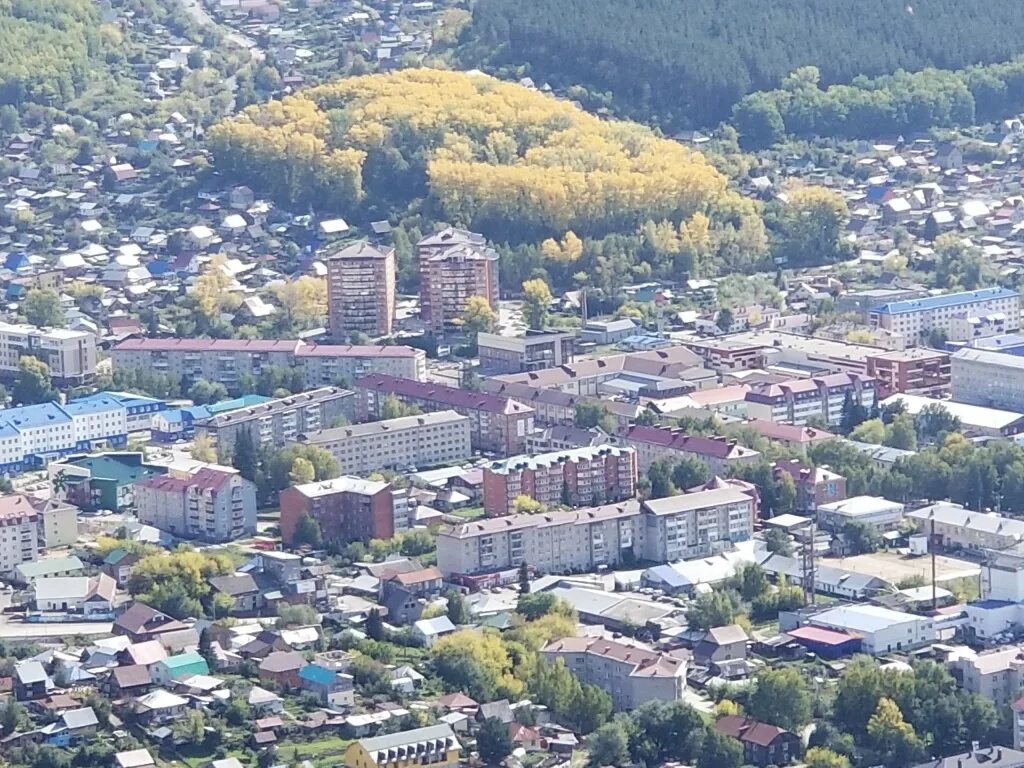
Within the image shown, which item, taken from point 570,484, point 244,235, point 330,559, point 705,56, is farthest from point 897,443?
point 705,56

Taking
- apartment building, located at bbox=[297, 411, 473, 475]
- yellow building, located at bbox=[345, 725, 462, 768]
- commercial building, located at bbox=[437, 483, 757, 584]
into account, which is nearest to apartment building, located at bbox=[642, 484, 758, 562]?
commercial building, located at bbox=[437, 483, 757, 584]

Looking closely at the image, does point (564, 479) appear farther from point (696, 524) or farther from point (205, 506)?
point (205, 506)

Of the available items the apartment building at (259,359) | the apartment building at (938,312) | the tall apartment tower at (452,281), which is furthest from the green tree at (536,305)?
the apartment building at (938,312)

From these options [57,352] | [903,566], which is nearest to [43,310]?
[57,352]

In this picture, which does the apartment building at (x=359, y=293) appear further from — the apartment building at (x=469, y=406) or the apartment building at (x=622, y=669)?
the apartment building at (x=622, y=669)

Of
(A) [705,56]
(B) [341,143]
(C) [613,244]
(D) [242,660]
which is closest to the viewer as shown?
(D) [242,660]

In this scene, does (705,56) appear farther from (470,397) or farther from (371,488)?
(371,488)

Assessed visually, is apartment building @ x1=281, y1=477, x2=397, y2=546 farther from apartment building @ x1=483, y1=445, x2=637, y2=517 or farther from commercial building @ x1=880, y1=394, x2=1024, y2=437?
commercial building @ x1=880, y1=394, x2=1024, y2=437
